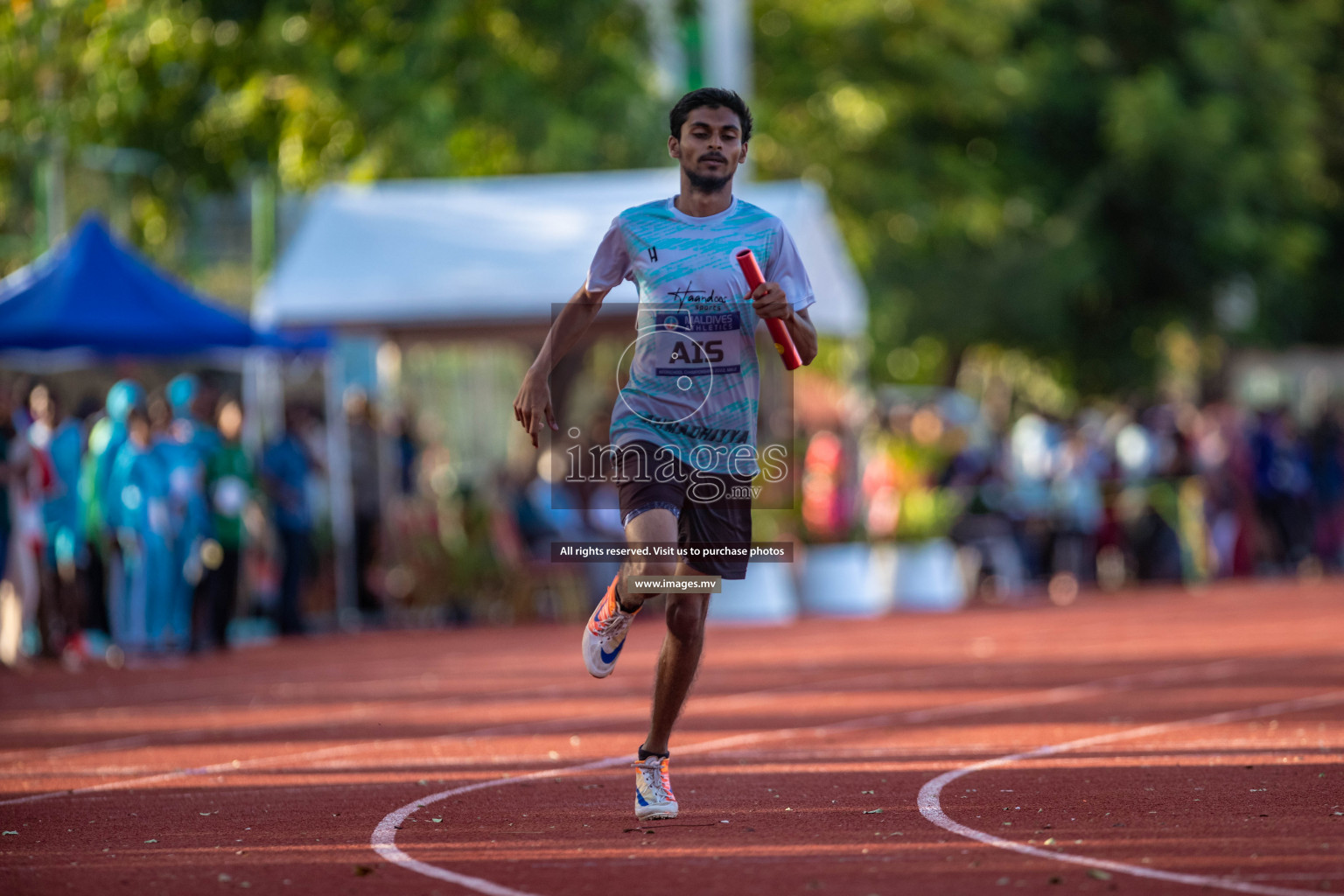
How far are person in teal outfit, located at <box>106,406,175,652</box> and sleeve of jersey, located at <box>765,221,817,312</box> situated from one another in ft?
32.0

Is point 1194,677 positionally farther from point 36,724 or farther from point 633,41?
point 633,41

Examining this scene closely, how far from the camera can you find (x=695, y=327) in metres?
6.95

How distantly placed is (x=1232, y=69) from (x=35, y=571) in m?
21.3

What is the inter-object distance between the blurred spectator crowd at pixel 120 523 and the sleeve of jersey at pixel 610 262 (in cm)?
944

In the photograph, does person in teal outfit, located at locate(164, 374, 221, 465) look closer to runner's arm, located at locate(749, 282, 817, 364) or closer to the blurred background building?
the blurred background building

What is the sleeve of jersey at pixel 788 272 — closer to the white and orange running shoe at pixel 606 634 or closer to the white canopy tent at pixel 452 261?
the white and orange running shoe at pixel 606 634

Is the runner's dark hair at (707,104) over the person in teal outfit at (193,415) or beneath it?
over

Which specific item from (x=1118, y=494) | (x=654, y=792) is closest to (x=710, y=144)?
(x=654, y=792)

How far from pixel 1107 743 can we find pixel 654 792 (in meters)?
2.97

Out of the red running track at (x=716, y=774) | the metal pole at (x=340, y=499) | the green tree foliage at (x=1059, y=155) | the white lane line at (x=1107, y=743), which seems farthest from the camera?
the green tree foliage at (x=1059, y=155)

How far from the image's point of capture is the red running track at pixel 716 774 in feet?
20.0

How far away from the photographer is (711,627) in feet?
60.5

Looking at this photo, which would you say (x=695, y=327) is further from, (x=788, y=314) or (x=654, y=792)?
(x=654, y=792)

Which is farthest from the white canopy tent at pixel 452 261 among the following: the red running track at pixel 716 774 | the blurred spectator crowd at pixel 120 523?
the red running track at pixel 716 774
